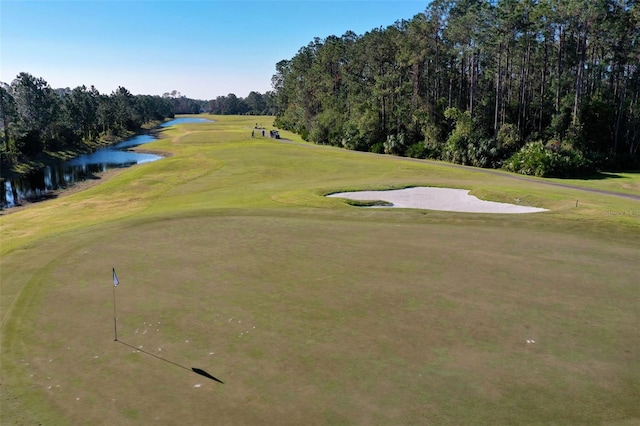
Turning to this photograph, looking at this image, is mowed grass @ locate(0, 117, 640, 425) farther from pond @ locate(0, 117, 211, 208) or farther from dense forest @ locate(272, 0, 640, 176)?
dense forest @ locate(272, 0, 640, 176)

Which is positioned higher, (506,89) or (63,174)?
(506,89)

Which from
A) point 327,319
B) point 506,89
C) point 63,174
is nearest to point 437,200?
point 327,319

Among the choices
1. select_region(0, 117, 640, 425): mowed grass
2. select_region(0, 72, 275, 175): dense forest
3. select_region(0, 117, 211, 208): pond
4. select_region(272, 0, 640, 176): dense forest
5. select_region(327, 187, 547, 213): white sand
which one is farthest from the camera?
select_region(0, 72, 275, 175): dense forest

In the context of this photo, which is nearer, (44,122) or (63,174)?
(63,174)

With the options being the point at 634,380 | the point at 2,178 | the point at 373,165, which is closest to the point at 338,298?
the point at 634,380

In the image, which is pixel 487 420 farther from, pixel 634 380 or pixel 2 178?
pixel 2 178

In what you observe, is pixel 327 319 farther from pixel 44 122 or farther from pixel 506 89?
pixel 44 122

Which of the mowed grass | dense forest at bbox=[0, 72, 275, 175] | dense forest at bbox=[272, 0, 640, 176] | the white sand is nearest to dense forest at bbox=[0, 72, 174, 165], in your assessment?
dense forest at bbox=[0, 72, 275, 175]
